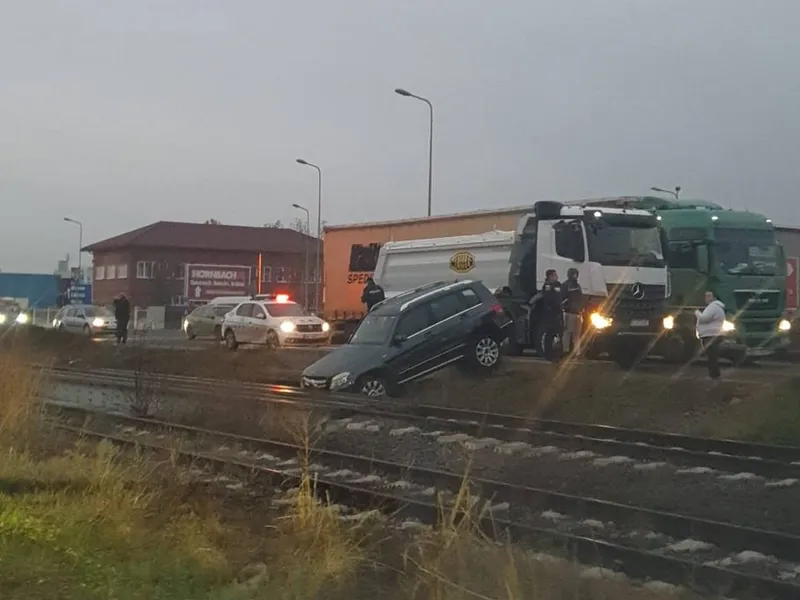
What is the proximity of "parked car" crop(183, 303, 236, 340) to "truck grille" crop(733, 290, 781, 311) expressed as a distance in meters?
17.8

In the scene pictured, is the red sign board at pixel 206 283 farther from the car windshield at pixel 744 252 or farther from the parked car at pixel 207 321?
the car windshield at pixel 744 252

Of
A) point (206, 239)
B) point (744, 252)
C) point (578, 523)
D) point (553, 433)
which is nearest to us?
point (578, 523)

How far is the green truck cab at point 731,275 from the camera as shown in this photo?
77.2ft

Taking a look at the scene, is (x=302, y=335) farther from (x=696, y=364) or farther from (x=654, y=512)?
(x=654, y=512)

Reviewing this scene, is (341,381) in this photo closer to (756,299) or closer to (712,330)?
(712,330)

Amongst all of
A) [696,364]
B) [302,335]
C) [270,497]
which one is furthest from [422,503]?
[302,335]

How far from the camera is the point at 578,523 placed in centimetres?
905

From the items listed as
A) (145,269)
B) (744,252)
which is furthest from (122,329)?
(145,269)

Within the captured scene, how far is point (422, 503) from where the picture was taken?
9.48 metres

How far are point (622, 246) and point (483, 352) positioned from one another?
426 cm

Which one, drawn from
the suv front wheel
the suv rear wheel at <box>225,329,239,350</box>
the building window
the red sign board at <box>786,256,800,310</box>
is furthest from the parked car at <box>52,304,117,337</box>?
the building window

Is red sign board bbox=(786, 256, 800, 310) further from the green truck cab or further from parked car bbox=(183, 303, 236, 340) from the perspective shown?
parked car bbox=(183, 303, 236, 340)

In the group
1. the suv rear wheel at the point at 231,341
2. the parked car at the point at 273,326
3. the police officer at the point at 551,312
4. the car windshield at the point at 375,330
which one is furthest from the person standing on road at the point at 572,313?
the suv rear wheel at the point at 231,341

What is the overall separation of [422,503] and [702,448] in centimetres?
469
